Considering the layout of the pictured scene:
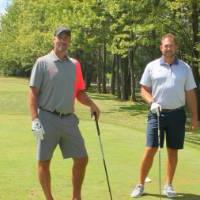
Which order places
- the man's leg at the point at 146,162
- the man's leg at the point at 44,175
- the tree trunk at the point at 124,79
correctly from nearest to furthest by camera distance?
the man's leg at the point at 44,175, the man's leg at the point at 146,162, the tree trunk at the point at 124,79

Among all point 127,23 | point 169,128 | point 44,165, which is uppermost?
point 127,23

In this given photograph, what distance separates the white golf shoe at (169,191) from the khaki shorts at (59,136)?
141cm

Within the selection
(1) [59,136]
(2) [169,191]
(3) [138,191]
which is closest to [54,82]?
(1) [59,136]

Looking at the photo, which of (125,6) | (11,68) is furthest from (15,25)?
(125,6)

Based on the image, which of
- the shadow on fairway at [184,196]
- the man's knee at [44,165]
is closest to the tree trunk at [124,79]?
the shadow on fairway at [184,196]

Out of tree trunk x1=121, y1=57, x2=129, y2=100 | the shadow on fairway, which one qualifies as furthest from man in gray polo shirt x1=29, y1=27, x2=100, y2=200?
tree trunk x1=121, y1=57, x2=129, y2=100

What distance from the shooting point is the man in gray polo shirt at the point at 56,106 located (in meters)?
6.57

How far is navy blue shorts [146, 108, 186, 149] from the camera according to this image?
7.56 metres

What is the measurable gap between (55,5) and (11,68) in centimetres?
5299

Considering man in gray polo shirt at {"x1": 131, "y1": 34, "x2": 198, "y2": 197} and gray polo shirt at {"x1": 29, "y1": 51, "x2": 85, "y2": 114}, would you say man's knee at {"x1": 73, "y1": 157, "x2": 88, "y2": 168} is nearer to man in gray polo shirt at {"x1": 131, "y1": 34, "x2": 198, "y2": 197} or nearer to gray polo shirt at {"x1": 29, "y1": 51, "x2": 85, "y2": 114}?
gray polo shirt at {"x1": 29, "y1": 51, "x2": 85, "y2": 114}

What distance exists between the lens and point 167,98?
7488 mm

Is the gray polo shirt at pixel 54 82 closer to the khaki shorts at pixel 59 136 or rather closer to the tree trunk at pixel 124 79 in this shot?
the khaki shorts at pixel 59 136

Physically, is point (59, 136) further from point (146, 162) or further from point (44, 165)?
point (146, 162)

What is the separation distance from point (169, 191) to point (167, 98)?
1.18m
